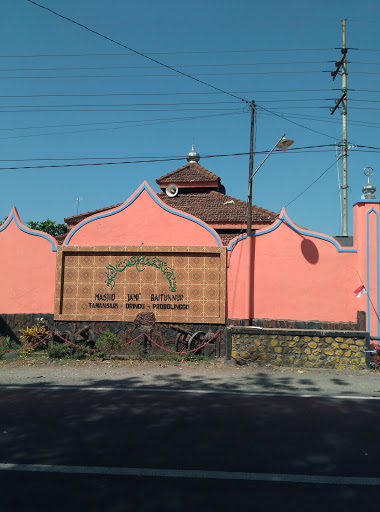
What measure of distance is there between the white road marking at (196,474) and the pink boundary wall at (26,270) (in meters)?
9.40

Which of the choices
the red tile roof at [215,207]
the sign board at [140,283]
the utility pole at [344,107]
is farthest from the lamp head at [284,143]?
the utility pole at [344,107]

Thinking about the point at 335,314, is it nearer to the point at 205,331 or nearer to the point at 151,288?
the point at 205,331

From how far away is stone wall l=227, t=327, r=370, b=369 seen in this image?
11109 mm

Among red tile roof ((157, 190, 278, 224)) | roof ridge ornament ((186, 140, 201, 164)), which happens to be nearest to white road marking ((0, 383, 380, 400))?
red tile roof ((157, 190, 278, 224))

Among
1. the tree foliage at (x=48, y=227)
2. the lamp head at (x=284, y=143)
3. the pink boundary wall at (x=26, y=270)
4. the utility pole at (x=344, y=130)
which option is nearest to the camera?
the lamp head at (x=284, y=143)

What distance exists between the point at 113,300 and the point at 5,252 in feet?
13.2

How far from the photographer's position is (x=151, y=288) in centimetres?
1329

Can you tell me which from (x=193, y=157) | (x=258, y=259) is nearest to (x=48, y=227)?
(x=193, y=157)

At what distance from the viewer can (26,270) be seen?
13.8 m

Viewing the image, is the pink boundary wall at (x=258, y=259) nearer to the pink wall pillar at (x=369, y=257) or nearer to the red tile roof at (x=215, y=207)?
the pink wall pillar at (x=369, y=257)

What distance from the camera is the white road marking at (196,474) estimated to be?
174 inches

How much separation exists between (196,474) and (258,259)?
9.23m

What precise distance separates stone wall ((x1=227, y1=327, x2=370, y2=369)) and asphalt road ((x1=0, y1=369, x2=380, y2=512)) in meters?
2.90

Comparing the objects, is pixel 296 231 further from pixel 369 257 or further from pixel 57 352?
pixel 57 352
